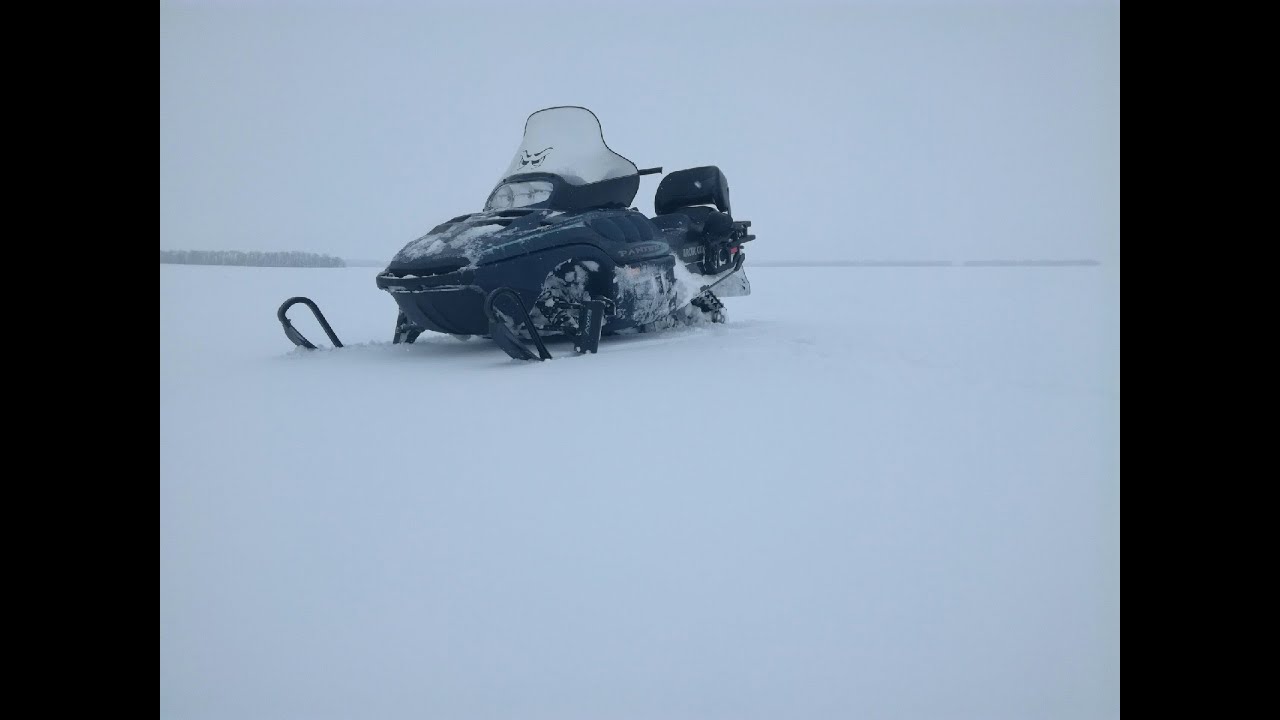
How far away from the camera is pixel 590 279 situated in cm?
470

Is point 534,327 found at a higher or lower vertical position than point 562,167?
lower

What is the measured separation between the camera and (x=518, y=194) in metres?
4.91

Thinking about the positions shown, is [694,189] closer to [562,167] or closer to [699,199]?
[699,199]

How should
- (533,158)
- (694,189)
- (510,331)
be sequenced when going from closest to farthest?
(510,331) < (533,158) < (694,189)

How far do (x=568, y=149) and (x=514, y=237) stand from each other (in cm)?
114

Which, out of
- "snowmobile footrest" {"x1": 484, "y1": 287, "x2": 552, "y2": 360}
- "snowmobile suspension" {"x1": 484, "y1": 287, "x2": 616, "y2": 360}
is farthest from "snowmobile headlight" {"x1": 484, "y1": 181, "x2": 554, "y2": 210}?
"snowmobile footrest" {"x1": 484, "y1": 287, "x2": 552, "y2": 360}

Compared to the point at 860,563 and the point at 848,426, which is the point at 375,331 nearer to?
the point at 848,426

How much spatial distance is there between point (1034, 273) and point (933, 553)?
11.8 m

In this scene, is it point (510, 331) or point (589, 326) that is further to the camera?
point (589, 326)

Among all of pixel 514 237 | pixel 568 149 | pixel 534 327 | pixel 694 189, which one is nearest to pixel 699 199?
pixel 694 189

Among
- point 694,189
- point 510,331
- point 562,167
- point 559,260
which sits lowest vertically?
point 510,331

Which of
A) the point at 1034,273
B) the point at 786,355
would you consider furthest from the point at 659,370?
the point at 1034,273

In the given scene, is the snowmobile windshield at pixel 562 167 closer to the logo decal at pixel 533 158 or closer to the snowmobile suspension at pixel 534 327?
the logo decal at pixel 533 158

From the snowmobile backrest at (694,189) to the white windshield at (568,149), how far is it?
0.96m
